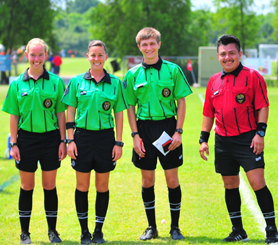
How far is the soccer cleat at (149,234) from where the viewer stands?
14.9ft

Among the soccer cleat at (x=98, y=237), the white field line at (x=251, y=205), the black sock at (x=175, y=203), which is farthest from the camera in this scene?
the white field line at (x=251, y=205)

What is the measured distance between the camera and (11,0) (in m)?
37.8

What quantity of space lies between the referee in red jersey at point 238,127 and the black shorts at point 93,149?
3.86 feet

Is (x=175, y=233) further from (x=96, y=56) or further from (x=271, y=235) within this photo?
(x=96, y=56)

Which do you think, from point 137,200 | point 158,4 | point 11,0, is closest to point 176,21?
point 158,4

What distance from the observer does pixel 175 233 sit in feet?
14.8

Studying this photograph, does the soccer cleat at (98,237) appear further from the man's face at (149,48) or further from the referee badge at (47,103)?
the man's face at (149,48)

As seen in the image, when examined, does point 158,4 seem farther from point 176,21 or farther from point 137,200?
point 137,200

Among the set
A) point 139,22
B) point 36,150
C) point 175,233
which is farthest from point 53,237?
point 139,22

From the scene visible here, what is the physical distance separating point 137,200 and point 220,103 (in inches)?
97.8

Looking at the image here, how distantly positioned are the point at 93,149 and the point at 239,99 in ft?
5.18

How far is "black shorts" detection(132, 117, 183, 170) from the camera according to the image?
4.48 m

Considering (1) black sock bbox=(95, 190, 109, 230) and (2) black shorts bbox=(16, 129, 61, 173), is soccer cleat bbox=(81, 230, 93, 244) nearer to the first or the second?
(1) black sock bbox=(95, 190, 109, 230)

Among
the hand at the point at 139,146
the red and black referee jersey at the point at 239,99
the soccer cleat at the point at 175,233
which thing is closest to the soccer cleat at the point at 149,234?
the soccer cleat at the point at 175,233
